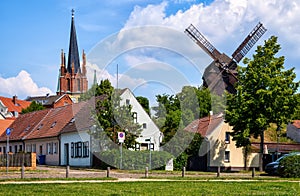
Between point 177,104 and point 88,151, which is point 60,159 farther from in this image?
point 177,104

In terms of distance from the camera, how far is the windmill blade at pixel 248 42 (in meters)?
71.8

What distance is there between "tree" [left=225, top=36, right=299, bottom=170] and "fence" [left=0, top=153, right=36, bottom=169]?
57.8 ft

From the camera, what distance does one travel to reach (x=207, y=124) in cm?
5616

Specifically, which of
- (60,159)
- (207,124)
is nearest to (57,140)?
(60,159)

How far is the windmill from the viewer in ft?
230

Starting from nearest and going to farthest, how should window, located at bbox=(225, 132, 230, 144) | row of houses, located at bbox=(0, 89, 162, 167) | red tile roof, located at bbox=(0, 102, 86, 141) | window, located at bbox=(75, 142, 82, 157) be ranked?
row of houses, located at bbox=(0, 89, 162, 167)
window, located at bbox=(75, 142, 82, 157)
window, located at bbox=(225, 132, 230, 144)
red tile roof, located at bbox=(0, 102, 86, 141)

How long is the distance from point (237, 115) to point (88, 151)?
45.6 feet

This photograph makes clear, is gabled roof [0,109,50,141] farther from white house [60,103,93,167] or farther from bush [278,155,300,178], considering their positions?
bush [278,155,300,178]

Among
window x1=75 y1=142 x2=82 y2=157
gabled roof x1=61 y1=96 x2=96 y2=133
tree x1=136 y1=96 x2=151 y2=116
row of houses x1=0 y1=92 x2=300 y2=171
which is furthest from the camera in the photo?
tree x1=136 y1=96 x2=151 y2=116

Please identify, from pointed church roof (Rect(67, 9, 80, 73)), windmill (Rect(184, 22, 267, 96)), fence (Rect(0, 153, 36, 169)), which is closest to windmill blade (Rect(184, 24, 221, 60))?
windmill (Rect(184, 22, 267, 96))

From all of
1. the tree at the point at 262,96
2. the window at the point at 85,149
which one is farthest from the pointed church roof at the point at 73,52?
the tree at the point at 262,96

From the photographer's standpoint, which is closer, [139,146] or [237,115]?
[237,115]

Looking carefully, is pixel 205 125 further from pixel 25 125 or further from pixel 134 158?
pixel 25 125

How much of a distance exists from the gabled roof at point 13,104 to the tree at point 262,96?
10416 cm
